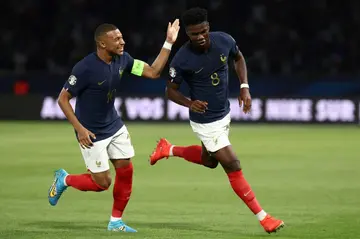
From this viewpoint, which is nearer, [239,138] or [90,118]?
[90,118]

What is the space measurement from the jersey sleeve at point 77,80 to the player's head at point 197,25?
100 centimetres


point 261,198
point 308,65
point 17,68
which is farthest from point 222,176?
point 17,68

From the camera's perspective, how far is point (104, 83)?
8.26 meters

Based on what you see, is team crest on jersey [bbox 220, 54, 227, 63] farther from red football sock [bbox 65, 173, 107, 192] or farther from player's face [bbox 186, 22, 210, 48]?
red football sock [bbox 65, 173, 107, 192]

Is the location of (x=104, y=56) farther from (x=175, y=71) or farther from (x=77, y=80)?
(x=175, y=71)

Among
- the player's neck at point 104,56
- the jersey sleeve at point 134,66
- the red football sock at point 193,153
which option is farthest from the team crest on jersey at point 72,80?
the red football sock at point 193,153

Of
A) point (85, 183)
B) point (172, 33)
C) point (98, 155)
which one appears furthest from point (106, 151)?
point (172, 33)

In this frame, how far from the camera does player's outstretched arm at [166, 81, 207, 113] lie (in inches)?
329

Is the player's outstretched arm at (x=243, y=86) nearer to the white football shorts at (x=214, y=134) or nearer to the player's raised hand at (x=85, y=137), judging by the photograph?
the white football shorts at (x=214, y=134)

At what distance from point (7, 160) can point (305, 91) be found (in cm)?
1005

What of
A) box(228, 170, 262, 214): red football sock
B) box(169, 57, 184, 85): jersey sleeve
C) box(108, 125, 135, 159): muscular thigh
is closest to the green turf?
box(228, 170, 262, 214): red football sock

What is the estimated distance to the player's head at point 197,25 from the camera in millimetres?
8180

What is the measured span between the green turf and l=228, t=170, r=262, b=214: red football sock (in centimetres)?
24

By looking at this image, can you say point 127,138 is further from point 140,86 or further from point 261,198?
point 140,86
